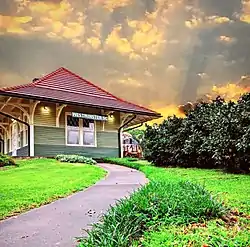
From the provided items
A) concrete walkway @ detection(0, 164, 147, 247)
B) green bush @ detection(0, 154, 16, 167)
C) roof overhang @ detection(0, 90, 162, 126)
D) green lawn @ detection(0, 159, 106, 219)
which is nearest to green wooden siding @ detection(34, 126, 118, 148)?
roof overhang @ detection(0, 90, 162, 126)

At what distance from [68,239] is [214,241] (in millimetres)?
921

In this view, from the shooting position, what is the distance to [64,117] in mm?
10469

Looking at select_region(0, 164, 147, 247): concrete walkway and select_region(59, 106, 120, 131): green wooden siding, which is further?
select_region(59, 106, 120, 131): green wooden siding

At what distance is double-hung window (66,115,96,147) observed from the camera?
10.5 metres

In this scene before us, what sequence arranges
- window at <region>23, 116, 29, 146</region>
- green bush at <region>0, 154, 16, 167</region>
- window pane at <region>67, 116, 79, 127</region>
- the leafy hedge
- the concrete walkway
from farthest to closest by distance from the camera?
window pane at <region>67, 116, 79, 127</region> < window at <region>23, 116, 29, 146</region> < green bush at <region>0, 154, 16, 167</region> < the leafy hedge < the concrete walkway

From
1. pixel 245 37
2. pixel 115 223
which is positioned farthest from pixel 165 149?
pixel 115 223

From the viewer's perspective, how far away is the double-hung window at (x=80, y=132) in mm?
10530

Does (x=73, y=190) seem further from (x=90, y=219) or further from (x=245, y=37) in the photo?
(x=245, y=37)

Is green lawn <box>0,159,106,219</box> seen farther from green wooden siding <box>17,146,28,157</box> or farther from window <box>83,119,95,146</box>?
window <box>83,119,95,146</box>

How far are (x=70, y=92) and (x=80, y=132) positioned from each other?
48.9 inches

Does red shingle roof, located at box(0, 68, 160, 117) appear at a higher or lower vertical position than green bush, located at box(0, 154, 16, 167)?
higher

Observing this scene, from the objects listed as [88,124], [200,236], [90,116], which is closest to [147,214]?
[200,236]

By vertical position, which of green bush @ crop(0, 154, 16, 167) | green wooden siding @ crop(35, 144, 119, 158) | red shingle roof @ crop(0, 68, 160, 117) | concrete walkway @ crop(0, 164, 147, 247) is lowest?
concrete walkway @ crop(0, 164, 147, 247)

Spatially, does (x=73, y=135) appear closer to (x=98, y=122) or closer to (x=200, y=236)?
(x=98, y=122)
